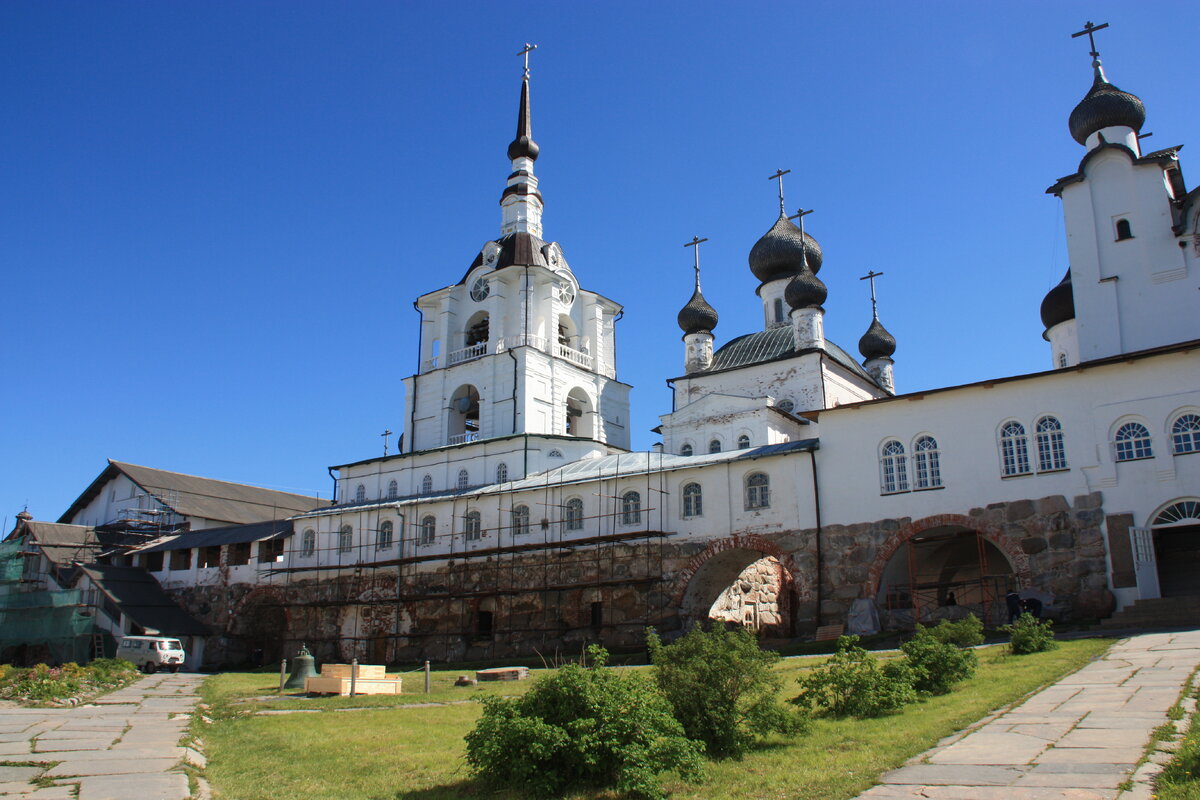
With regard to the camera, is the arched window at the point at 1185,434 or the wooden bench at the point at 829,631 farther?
the wooden bench at the point at 829,631

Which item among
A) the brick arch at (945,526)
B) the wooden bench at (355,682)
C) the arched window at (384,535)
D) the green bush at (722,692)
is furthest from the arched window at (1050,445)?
the arched window at (384,535)

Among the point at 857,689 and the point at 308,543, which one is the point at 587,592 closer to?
the point at 308,543

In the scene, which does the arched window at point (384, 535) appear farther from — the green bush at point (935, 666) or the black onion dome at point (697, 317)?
the green bush at point (935, 666)

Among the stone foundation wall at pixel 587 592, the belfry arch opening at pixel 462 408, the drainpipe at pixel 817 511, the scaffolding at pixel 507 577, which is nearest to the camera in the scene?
the stone foundation wall at pixel 587 592

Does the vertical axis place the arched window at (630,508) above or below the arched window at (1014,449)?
below

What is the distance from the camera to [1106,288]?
2800 cm

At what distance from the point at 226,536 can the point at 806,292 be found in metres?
26.5

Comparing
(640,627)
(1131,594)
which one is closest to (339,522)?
(640,627)

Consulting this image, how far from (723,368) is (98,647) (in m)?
27.2

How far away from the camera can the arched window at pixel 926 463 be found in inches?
996

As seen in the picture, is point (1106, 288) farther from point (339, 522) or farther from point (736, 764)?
point (339, 522)

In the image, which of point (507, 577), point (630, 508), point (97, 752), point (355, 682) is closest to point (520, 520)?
point (507, 577)

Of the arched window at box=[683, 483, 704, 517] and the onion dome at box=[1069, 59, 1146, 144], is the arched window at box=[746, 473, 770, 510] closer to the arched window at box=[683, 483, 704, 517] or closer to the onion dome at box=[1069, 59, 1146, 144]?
the arched window at box=[683, 483, 704, 517]

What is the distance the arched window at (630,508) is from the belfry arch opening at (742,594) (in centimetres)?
290
